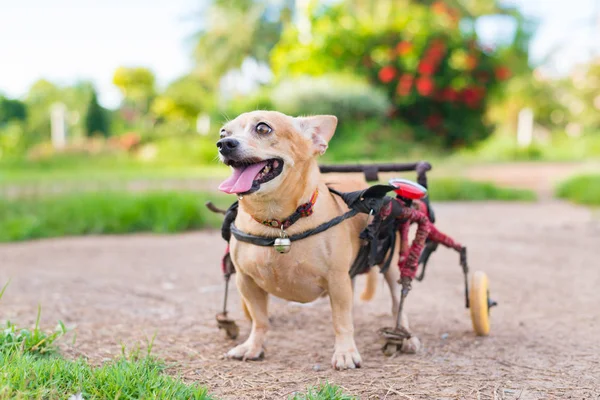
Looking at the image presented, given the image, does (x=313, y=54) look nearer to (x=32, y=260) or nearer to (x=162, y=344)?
(x=32, y=260)

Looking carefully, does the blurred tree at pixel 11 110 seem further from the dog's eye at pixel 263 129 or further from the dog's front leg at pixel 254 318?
the dog's eye at pixel 263 129

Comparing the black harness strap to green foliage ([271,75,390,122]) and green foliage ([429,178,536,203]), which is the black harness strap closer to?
green foliage ([429,178,536,203])

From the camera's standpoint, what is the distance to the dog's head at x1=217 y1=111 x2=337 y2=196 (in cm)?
242

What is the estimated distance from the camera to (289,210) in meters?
2.61

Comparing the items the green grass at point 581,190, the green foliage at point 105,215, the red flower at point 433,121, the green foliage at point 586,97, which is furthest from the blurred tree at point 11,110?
the green foliage at point 586,97

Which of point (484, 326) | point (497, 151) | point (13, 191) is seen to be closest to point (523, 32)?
point (497, 151)

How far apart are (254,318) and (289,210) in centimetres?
67

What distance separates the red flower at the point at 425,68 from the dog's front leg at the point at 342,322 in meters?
→ 12.6

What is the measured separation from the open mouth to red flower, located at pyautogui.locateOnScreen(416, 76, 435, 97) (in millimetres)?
12638

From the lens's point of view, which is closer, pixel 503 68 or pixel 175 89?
pixel 503 68

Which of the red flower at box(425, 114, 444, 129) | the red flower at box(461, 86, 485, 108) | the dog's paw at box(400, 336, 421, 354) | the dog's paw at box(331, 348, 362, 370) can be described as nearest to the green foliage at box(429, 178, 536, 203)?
the red flower at box(425, 114, 444, 129)

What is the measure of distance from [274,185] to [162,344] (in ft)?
3.83

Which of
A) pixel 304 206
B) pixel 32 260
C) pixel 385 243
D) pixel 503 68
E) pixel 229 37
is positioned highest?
pixel 229 37

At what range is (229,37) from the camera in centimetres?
2753
